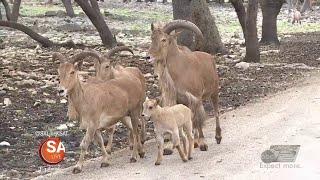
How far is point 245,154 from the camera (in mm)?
9930

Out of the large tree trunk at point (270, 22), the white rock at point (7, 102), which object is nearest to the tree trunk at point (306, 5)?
the large tree trunk at point (270, 22)

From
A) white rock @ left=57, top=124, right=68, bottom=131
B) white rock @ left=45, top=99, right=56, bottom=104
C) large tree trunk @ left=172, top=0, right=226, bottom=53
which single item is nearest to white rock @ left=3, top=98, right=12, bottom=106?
white rock @ left=45, top=99, right=56, bottom=104

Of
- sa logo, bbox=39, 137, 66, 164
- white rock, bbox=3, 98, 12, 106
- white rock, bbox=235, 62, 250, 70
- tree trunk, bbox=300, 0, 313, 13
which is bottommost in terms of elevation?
tree trunk, bbox=300, 0, 313, 13

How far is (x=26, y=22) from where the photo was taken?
36.1 meters

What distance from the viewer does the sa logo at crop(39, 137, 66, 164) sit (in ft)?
32.4

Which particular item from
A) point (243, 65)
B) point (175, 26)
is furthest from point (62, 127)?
point (243, 65)

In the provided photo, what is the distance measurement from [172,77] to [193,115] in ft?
2.00

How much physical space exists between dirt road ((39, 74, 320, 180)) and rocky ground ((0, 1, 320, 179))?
2.42ft

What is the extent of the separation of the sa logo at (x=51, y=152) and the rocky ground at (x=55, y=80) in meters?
0.10

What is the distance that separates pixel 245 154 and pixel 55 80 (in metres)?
6.72

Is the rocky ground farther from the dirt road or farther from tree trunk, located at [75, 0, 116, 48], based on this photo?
the dirt road

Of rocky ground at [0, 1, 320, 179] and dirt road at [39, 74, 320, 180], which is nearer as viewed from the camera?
dirt road at [39, 74, 320, 180]

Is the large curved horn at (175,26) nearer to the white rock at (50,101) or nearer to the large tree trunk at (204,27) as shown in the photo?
the white rock at (50,101)

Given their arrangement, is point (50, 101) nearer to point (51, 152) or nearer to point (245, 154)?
point (51, 152)
